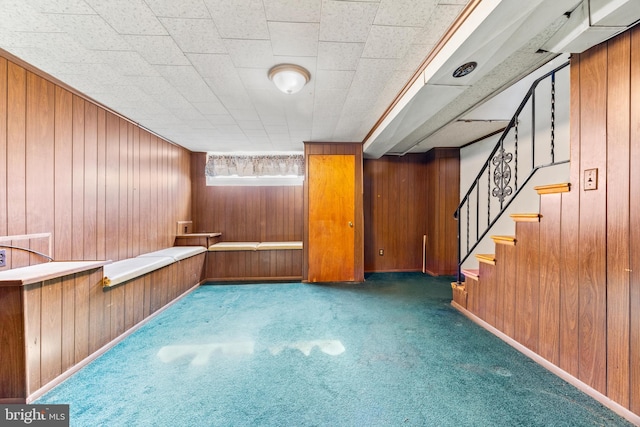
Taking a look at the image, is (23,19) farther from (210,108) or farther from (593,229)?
(593,229)

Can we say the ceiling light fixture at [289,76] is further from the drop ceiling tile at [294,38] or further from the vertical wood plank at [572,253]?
the vertical wood plank at [572,253]

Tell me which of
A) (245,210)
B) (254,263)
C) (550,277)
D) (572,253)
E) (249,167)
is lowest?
(254,263)

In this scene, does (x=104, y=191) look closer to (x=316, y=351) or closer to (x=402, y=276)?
(x=316, y=351)

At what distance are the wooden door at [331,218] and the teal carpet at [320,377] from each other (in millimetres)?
1297

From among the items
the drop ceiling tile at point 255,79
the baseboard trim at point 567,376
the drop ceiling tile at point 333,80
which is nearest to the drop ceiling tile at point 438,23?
the drop ceiling tile at point 333,80

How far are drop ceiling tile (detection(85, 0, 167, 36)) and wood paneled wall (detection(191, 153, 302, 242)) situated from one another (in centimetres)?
323

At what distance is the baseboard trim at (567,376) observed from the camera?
1333mm

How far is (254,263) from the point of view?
4.22 m

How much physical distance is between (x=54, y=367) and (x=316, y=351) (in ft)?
5.83

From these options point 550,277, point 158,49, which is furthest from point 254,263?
point 550,277

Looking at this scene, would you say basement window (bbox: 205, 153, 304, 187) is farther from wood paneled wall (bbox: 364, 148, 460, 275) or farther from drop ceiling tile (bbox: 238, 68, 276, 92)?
drop ceiling tile (bbox: 238, 68, 276, 92)

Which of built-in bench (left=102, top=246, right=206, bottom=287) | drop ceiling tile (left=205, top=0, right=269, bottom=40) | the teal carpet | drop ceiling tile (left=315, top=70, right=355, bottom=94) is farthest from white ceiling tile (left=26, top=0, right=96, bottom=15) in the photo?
the teal carpet

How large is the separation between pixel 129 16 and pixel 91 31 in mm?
342

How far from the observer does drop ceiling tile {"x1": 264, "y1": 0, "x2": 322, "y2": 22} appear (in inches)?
53.9
